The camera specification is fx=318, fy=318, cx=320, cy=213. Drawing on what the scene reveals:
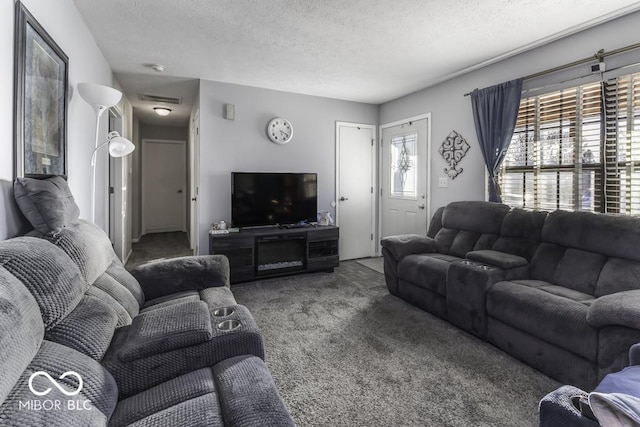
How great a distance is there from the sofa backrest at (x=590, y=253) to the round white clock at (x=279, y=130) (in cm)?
317

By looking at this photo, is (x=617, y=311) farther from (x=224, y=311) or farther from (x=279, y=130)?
(x=279, y=130)

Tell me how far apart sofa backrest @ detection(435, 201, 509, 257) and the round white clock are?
7.56 ft

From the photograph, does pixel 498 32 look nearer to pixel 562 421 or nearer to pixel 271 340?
pixel 562 421

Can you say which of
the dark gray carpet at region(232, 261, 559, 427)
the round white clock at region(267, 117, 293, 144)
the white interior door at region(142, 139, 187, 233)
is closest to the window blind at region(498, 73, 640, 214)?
the dark gray carpet at region(232, 261, 559, 427)

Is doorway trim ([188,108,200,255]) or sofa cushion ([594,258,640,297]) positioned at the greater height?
doorway trim ([188,108,200,255])

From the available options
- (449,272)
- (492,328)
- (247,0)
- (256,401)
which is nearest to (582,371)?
(492,328)

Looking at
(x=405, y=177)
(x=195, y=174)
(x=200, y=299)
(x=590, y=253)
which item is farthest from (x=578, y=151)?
(x=195, y=174)

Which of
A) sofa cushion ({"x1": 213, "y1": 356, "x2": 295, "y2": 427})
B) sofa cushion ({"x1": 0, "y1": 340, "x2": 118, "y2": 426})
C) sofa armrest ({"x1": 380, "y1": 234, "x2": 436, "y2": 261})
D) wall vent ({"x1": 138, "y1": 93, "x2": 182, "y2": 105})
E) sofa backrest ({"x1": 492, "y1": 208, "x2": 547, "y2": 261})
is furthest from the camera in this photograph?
wall vent ({"x1": 138, "y1": 93, "x2": 182, "y2": 105})

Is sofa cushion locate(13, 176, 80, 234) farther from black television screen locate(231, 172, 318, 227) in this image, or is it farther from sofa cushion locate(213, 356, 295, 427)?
black television screen locate(231, 172, 318, 227)

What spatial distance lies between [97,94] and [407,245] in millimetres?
2973

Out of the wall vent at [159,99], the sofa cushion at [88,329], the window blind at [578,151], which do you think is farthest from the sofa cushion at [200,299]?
the wall vent at [159,99]

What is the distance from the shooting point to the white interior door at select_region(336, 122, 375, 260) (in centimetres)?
495

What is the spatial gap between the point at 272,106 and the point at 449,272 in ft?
10.3

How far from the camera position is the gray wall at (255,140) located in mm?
4031
